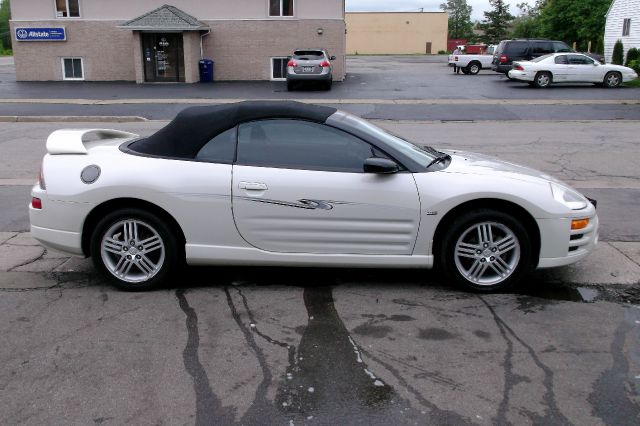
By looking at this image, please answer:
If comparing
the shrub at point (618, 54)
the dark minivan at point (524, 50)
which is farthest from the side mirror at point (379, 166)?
the shrub at point (618, 54)

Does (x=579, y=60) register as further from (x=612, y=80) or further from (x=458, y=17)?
(x=458, y=17)

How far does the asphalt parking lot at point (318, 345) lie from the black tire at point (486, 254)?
159 millimetres

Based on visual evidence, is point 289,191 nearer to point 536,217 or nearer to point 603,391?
point 536,217

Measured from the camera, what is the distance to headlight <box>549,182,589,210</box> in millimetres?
5156

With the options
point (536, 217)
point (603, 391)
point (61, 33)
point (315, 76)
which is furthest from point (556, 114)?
point (61, 33)

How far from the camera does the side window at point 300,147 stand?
513cm

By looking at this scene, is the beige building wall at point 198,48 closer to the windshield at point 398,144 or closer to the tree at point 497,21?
the windshield at point 398,144

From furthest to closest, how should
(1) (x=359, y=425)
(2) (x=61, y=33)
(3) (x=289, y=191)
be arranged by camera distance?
(2) (x=61, y=33) < (3) (x=289, y=191) < (1) (x=359, y=425)

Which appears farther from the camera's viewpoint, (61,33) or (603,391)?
(61,33)

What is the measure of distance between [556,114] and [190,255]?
55.5 feet

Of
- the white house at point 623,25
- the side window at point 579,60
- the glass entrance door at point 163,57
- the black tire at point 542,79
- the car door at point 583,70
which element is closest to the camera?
the black tire at point 542,79

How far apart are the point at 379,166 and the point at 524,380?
1.94 metres

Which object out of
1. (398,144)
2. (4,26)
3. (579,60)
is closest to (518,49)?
(579,60)

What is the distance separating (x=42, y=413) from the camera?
342 centimetres
